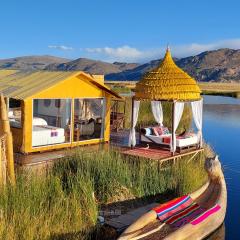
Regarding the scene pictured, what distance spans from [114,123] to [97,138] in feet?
9.56

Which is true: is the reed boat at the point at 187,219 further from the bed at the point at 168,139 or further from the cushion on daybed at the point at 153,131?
the cushion on daybed at the point at 153,131

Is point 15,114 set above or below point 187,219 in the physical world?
above

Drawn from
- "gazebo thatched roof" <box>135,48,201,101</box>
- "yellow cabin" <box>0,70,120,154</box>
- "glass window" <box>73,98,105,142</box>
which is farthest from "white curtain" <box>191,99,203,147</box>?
"glass window" <box>73,98,105,142</box>

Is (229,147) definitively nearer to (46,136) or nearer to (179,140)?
(179,140)

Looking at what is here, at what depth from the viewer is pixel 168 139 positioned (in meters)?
13.9

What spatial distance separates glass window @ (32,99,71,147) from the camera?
42.5ft

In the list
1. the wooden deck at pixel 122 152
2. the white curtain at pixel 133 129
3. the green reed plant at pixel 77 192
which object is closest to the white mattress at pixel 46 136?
the wooden deck at pixel 122 152

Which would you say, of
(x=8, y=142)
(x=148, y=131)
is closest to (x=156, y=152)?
(x=148, y=131)

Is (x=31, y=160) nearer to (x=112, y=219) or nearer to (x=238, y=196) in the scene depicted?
(x=112, y=219)

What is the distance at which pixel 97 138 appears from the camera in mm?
14938

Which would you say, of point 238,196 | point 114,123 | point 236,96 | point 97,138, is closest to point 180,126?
point 114,123

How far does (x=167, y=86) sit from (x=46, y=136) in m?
Answer: 4.19

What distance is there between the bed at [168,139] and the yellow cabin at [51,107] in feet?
4.97

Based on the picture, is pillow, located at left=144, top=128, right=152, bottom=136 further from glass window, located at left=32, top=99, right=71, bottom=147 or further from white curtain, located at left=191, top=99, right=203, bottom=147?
glass window, located at left=32, top=99, right=71, bottom=147
